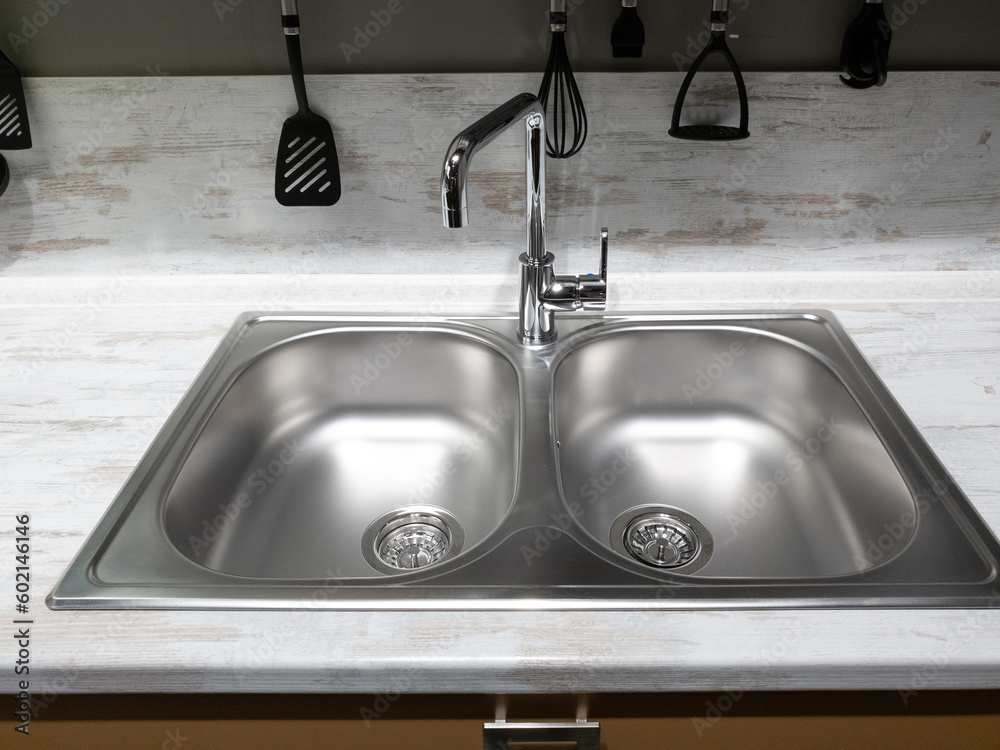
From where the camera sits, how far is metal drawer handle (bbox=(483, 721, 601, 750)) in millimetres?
661

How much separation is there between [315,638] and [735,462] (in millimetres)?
667

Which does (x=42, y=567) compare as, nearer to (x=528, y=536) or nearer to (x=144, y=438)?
(x=144, y=438)

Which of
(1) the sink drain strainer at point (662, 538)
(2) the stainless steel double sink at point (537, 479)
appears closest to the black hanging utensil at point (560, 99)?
(2) the stainless steel double sink at point (537, 479)

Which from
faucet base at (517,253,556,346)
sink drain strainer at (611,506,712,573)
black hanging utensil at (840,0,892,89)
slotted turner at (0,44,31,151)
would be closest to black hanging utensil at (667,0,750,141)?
black hanging utensil at (840,0,892,89)

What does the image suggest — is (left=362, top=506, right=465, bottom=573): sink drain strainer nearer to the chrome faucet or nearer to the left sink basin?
the left sink basin

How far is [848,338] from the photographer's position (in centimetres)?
105

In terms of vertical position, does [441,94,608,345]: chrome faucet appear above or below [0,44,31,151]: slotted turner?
below

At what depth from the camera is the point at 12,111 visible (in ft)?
3.51

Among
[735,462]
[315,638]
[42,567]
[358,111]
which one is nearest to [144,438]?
[42,567]

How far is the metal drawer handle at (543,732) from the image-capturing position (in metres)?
0.66

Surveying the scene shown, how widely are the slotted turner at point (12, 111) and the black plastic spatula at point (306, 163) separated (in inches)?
14.1

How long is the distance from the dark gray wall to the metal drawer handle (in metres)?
0.83

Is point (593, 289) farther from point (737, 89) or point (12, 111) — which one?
point (12, 111)

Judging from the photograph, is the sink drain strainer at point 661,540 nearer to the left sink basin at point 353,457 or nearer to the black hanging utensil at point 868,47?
the left sink basin at point 353,457
